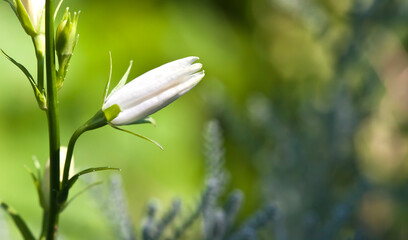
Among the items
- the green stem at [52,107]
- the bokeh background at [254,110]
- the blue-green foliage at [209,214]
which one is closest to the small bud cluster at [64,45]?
the green stem at [52,107]

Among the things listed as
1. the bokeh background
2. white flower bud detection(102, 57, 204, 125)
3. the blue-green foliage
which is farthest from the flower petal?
the bokeh background

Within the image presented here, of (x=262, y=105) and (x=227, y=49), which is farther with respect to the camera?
(x=227, y=49)

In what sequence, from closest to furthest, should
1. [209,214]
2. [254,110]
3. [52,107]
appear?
[52,107], [209,214], [254,110]

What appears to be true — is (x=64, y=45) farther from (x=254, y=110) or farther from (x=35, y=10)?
(x=254, y=110)

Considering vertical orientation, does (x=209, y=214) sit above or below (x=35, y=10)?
below

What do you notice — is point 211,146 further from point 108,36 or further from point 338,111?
point 108,36

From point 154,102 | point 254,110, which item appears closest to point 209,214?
point 154,102

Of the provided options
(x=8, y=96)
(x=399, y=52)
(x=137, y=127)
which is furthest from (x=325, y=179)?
(x=8, y=96)
